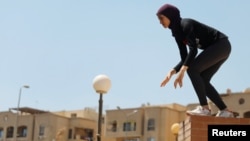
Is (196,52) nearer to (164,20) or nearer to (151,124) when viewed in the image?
(164,20)

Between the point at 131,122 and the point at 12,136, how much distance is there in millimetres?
17795

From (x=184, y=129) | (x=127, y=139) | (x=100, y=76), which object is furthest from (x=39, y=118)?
(x=184, y=129)

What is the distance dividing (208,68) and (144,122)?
62.8m

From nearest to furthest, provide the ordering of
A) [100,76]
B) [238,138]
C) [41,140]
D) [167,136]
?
[238,138] → [100,76] → [167,136] → [41,140]

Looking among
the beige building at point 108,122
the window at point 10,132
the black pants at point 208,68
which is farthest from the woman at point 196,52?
the window at point 10,132

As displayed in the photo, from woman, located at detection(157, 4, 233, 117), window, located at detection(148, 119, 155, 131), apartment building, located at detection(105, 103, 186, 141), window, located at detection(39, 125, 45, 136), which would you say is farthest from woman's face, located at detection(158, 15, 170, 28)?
window, located at detection(39, 125, 45, 136)

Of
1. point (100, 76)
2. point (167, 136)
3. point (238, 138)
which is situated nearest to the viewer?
point (238, 138)

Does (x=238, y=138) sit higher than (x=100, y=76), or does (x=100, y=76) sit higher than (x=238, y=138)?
(x=100, y=76)

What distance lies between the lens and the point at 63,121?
3130 inches

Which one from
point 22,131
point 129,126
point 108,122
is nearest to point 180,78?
point 129,126

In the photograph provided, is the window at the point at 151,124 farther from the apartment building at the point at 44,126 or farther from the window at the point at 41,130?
the window at the point at 41,130

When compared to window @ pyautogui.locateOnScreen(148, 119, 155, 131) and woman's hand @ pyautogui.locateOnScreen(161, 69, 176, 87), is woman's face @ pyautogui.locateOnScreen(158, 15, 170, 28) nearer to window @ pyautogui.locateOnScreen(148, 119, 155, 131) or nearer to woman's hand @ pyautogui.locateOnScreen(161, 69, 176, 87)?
woman's hand @ pyautogui.locateOnScreen(161, 69, 176, 87)

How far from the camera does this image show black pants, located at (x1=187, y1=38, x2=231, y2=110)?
793cm

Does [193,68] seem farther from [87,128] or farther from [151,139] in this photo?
[87,128]
